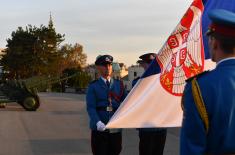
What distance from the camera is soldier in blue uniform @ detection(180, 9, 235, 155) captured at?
2363 mm

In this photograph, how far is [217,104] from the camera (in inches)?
92.9

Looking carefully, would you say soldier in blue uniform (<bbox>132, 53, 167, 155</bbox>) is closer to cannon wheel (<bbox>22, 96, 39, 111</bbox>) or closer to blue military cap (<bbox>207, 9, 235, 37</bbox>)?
blue military cap (<bbox>207, 9, 235, 37</bbox>)

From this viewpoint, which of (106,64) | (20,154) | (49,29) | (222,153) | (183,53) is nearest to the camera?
(222,153)

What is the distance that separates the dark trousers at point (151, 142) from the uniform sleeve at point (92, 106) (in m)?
0.78

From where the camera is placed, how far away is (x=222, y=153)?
2398 millimetres

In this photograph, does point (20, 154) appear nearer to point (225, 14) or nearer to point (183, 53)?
point (183, 53)

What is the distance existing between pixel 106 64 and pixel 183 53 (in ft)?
4.32

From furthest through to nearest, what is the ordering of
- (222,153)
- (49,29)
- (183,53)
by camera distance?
(49,29) < (183,53) < (222,153)

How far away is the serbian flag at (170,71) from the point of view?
396cm

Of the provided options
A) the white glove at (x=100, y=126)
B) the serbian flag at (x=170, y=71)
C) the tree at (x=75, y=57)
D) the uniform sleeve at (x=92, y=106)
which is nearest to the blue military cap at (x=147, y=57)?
the uniform sleeve at (x=92, y=106)

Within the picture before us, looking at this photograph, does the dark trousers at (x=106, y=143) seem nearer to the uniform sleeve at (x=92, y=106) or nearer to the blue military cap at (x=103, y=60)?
the uniform sleeve at (x=92, y=106)

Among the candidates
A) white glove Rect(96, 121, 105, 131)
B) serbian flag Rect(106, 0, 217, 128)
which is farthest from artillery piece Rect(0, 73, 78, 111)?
serbian flag Rect(106, 0, 217, 128)

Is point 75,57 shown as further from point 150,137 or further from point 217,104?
point 217,104

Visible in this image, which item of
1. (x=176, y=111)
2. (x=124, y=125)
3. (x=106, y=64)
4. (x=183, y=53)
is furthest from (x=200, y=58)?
(x=106, y=64)
